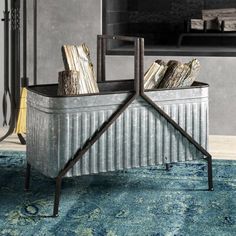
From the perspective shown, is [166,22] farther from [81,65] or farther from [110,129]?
[110,129]

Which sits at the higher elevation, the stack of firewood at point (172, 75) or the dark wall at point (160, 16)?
the dark wall at point (160, 16)

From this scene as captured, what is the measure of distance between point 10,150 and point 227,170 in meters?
1.28

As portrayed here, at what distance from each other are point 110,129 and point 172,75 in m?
0.46

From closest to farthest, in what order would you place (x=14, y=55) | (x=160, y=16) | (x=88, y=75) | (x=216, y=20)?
(x=88, y=75), (x=14, y=55), (x=216, y=20), (x=160, y=16)

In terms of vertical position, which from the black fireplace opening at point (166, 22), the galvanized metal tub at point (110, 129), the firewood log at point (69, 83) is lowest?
the galvanized metal tub at point (110, 129)

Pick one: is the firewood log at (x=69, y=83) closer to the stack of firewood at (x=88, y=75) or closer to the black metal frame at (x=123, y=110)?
the stack of firewood at (x=88, y=75)

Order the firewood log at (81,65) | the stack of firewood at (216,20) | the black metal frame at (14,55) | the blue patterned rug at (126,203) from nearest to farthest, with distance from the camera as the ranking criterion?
the blue patterned rug at (126,203), the firewood log at (81,65), the black metal frame at (14,55), the stack of firewood at (216,20)

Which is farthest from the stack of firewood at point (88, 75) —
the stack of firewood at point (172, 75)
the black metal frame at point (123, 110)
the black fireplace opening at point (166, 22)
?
the black fireplace opening at point (166, 22)

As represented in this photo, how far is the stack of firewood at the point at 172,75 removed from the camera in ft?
10.3

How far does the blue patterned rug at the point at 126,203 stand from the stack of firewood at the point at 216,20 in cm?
127

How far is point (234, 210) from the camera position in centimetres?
284

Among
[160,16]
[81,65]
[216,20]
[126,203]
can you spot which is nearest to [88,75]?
[81,65]

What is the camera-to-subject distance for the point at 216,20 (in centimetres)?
455

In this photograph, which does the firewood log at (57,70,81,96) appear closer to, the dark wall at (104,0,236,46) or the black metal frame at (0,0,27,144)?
the black metal frame at (0,0,27,144)
